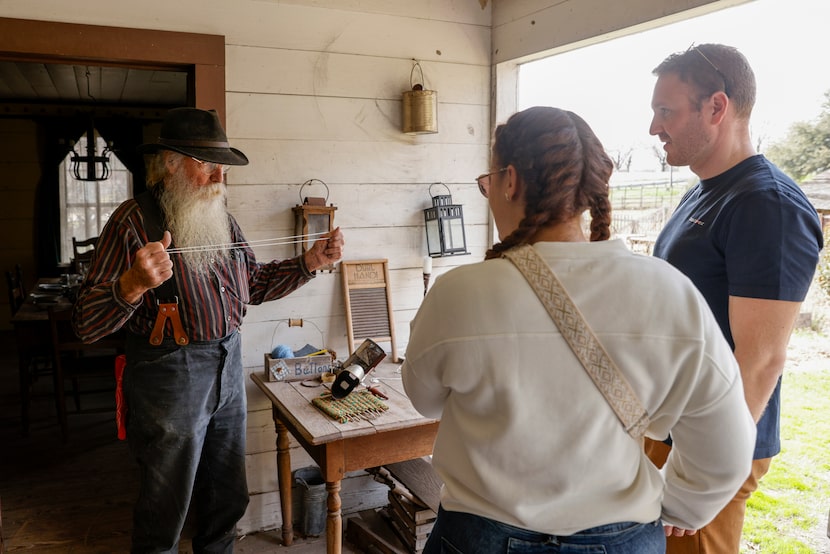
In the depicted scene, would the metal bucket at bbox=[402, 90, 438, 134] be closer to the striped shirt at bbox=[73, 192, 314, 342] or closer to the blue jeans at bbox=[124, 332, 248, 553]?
the striped shirt at bbox=[73, 192, 314, 342]

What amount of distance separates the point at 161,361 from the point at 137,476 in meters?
2.14

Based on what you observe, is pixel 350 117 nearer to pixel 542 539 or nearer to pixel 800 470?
pixel 542 539

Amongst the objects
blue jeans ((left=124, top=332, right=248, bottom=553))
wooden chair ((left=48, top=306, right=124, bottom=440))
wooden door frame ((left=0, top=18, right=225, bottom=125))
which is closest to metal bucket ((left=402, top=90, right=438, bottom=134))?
wooden door frame ((left=0, top=18, right=225, bottom=125))

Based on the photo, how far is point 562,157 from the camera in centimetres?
110

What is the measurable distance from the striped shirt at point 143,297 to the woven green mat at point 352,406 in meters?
0.46

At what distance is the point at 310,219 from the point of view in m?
2.96

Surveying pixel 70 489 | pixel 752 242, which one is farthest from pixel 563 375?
pixel 70 489

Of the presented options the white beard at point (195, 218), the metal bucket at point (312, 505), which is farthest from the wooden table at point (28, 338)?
the white beard at point (195, 218)

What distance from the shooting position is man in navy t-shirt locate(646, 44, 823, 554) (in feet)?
4.73

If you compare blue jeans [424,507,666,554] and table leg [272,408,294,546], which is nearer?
blue jeans [424,507,666,554]

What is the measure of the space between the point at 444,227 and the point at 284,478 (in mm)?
1425

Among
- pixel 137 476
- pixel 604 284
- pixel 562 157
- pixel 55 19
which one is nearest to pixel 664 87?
pixel 562 157

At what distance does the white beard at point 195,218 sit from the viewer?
7.71 ft

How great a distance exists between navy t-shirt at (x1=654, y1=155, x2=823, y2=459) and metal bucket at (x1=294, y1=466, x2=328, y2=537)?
6.86ft
